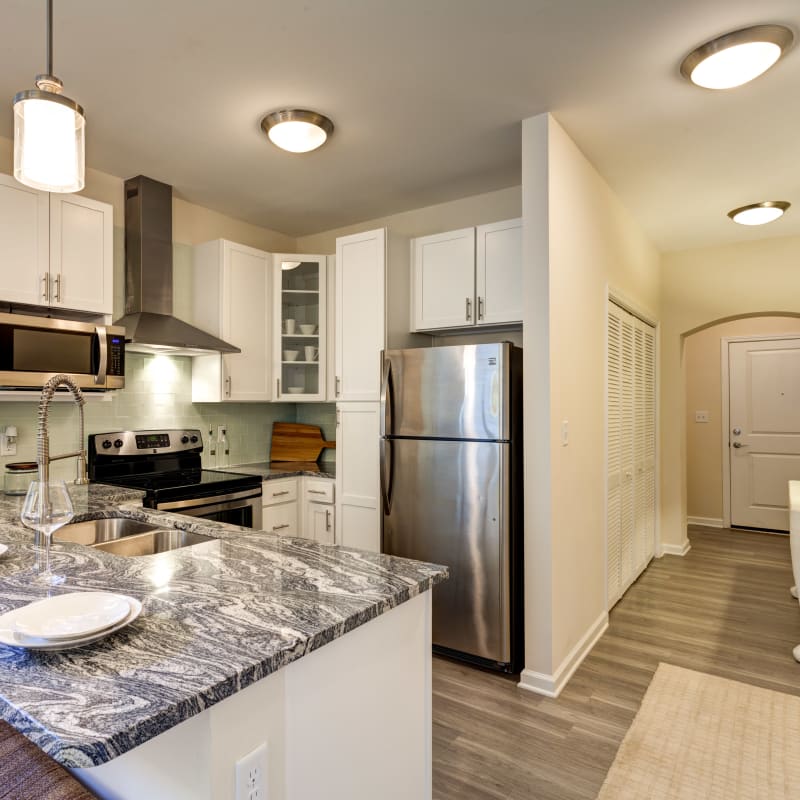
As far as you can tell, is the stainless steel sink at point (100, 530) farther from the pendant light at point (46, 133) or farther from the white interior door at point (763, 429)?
the white interior door at point (763, 429)

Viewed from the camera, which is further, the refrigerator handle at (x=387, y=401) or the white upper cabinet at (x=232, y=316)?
the white upper cabinet at (x=232, y=316)

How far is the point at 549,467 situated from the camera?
255cm

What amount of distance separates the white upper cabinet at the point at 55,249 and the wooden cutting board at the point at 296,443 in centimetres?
162

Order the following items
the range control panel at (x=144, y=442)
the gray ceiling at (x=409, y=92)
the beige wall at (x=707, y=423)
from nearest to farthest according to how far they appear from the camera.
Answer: the gray ceiling at (x=409, y=92) → the range control panel at (x=144, y=442) → the beige wall at (x=707, y=423)

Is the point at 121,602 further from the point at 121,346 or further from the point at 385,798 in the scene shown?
the point at 121,346

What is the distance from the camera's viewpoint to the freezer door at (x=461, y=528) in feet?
8.84

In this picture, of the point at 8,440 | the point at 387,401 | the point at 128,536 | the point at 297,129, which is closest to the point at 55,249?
the point at 8,440

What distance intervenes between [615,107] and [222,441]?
10.1 feet

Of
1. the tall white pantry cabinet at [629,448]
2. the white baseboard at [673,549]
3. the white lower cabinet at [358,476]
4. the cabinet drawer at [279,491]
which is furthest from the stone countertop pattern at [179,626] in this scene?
the white baseboard at [673,549]

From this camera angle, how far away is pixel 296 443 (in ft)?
13.9

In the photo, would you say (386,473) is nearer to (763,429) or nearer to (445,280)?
(445,280)

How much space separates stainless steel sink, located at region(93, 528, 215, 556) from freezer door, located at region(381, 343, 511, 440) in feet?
4.30

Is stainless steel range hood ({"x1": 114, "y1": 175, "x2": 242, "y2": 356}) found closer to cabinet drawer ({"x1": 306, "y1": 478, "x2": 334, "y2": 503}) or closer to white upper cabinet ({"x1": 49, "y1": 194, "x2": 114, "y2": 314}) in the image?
white upper cabinet ({"x1": 49, "y1": 194, "x2": 114, "y2": 314})

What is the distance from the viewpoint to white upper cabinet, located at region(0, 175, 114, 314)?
2605 mm
